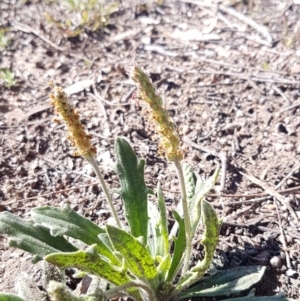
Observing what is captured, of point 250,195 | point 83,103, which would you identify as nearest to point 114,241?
point 250,195

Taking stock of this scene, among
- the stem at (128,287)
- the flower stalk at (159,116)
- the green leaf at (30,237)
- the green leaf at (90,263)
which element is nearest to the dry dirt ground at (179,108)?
the green leaf at (30,237)

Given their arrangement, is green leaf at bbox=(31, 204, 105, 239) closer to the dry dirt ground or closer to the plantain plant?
the plantain plant

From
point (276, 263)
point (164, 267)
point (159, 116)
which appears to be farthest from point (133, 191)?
point (276, 263)

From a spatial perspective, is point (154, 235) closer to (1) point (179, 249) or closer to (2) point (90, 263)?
(1) point (179, 249)

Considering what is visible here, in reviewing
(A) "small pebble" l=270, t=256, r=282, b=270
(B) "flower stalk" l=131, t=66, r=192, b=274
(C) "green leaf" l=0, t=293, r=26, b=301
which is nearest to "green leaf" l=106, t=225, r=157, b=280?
(B) "flower stalk" l=131, t=66, r=192, b=274

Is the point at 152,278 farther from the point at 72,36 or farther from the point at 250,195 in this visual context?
the point at 72,36

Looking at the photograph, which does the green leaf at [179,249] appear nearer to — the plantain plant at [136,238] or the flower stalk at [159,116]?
the plantain plant at [136,238]
